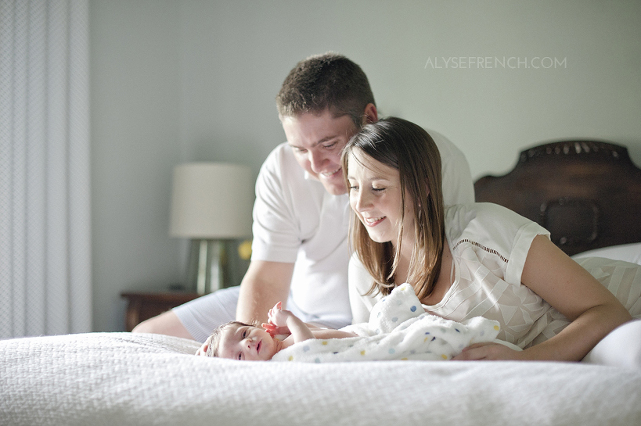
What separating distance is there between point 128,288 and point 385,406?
2648mm

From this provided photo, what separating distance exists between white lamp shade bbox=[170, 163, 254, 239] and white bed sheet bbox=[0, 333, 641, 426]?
6.33ft

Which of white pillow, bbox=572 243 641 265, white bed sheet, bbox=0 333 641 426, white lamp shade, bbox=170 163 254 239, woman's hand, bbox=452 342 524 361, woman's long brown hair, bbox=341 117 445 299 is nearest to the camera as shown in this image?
white bed sheet, bbox=0 333 641 426

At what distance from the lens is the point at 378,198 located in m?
1.36

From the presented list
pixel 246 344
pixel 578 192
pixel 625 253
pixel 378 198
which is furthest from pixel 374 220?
pixel 578 192

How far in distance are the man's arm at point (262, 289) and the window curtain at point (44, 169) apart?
3.96 feet

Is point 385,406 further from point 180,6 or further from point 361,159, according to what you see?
point 180,6

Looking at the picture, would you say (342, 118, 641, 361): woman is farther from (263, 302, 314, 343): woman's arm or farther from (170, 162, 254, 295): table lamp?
(170, 162, 254, 295): table lamp

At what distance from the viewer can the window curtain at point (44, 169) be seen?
2.43 metres

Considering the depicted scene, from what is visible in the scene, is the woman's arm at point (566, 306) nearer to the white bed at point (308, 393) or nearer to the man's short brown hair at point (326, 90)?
the white bed at point (308, 393)

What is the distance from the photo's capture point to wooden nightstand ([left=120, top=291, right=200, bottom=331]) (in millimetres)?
2729

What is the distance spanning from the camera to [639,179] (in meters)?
2.15

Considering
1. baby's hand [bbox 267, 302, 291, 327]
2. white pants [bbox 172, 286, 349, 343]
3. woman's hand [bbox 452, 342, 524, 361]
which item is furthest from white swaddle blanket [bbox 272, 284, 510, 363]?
white pants [bbox 172, 286, 349, 343]

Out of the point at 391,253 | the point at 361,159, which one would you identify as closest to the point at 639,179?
the point at 391,253

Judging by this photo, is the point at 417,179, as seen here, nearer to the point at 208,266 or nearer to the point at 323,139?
the point at 323,139
